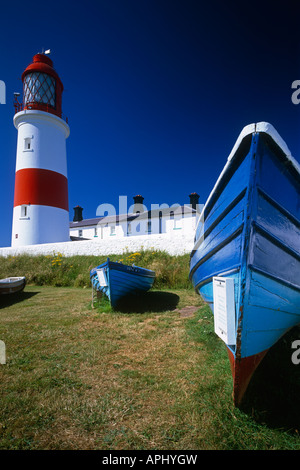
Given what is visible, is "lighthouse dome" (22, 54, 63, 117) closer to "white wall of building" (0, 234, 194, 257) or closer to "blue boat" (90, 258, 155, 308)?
"white wall of building" (0, 234, 194, 257)

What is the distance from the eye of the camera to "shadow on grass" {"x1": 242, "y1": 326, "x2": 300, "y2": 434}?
1903 millimetres

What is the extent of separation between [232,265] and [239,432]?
1.29 metres

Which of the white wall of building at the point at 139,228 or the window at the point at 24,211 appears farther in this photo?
the white wall of building at the point at 139,228

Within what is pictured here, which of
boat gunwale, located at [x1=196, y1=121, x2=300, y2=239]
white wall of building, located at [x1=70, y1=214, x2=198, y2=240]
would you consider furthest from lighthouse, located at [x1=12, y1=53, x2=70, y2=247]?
boat gunwale, located at [x1=196, y1=121, x2=300, y2=239]

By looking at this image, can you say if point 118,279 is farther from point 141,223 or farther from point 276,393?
point 141,223

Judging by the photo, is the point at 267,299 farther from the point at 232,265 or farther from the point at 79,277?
the point at 79,277

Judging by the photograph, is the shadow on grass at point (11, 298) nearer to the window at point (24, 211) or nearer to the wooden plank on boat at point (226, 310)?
the wooden plank on boat at point (226, 310)

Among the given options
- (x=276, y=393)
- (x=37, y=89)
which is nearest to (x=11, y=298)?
(x=276, y=393)

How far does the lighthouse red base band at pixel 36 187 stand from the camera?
1522 cm

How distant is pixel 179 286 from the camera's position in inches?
→ 340

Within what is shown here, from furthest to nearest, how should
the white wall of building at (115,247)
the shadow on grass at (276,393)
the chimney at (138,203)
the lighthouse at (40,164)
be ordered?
the chimney at (138,203) → the lighthouse at (40,164) → the white wall of building at (115,247) → the shadow on grass at (276,393)

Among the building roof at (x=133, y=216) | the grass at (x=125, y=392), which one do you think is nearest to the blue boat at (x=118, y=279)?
the grass at (x=125, y=392)

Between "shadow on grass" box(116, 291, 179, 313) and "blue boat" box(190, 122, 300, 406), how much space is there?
351cm

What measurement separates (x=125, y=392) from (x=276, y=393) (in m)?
1.45
